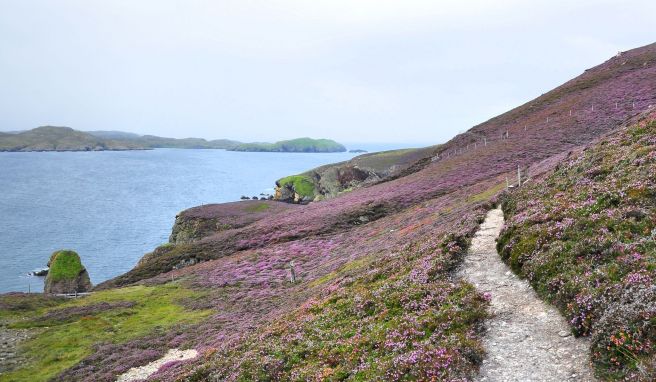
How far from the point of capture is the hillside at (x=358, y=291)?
14.7 m

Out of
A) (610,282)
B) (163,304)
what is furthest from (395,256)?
(163,304)

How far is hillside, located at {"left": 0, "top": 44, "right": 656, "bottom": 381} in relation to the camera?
48.1 ft

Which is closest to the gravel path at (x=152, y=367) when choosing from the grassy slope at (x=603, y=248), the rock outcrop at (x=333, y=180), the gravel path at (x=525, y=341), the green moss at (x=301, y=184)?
the gravel path at (x=525, y=341)

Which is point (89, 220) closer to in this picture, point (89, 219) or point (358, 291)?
point (89, 219)

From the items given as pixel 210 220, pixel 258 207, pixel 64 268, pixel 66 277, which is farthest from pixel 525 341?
pixel 258 207

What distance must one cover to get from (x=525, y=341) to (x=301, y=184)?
417 ft

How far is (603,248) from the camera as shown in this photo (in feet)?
50.8

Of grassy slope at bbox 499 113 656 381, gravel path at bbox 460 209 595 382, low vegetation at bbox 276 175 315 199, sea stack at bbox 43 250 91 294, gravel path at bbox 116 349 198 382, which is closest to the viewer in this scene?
grassy slope at bbox 499 113 656 381

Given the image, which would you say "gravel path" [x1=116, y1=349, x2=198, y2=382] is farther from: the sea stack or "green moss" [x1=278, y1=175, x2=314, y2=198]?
"green moss" [x1=278, y1=175, x2=314, y2=198]

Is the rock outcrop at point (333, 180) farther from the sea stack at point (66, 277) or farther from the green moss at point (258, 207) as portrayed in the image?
the sea stack at point (66, 277)

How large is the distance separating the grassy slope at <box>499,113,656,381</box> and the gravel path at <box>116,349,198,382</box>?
2190cm

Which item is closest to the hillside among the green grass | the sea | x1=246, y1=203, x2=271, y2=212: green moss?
the green grass

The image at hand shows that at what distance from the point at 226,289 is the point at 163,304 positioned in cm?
665

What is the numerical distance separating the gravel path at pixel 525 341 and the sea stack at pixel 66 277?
5708cm
